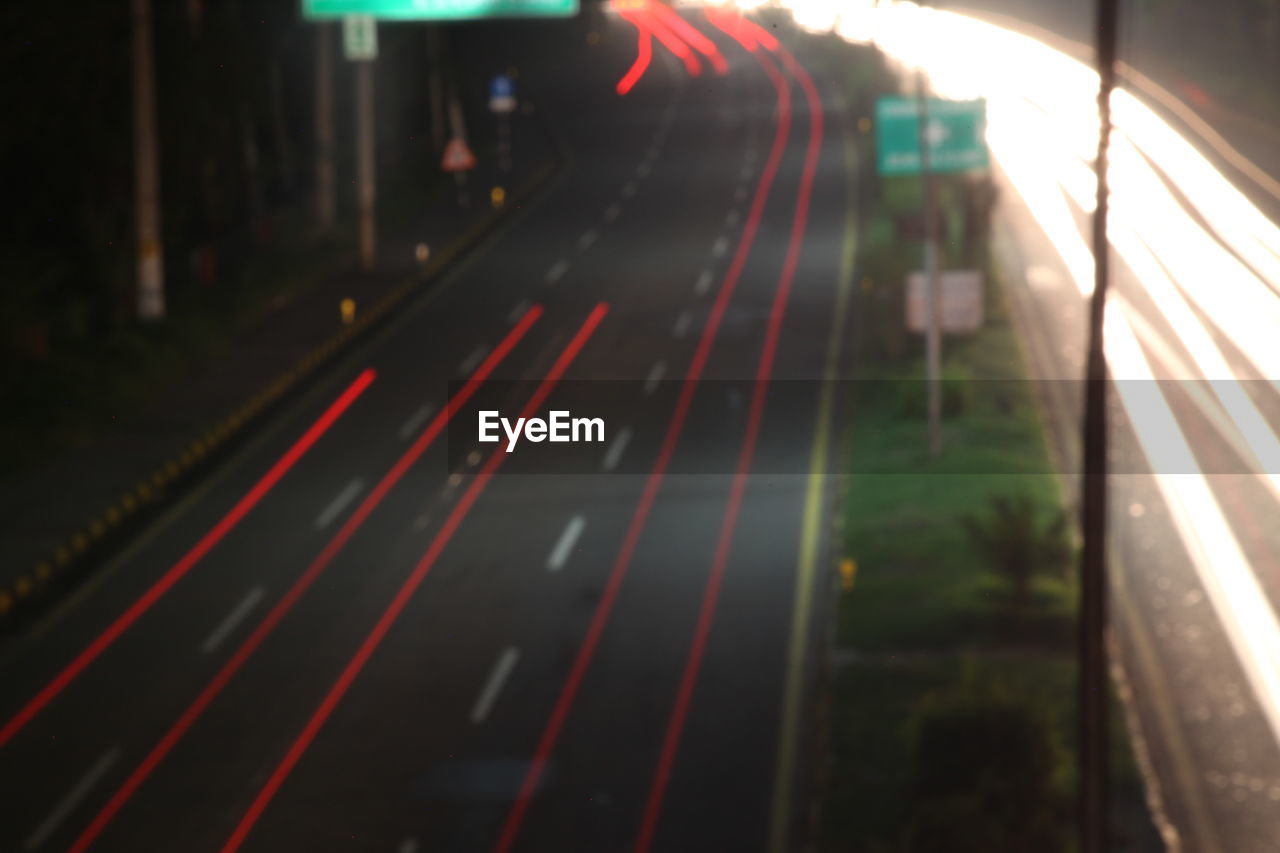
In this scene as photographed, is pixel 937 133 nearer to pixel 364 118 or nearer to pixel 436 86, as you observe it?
pixel 364 118

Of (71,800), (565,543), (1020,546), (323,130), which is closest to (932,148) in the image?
(565,543)

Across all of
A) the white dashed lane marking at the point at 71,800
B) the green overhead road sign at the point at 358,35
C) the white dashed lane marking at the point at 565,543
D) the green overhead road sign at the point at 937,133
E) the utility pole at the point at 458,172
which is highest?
the green overhead road sign at the point at 358,35

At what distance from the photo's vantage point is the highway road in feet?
62.0

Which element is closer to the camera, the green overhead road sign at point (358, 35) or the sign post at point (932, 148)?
the sign post at point (932, 148)

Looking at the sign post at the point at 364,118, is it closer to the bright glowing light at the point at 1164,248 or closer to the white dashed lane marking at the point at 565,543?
the bright glowing light at the point at 1164,248

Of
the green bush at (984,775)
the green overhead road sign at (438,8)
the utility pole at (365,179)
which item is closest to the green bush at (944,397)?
the green overhead road sign at (438,8)

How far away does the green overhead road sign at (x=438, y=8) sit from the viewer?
3859cm

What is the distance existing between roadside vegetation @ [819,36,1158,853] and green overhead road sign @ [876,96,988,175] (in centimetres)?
111

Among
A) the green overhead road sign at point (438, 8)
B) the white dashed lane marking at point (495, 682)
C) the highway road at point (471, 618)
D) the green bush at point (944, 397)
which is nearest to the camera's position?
the highway road at point (471, 618)

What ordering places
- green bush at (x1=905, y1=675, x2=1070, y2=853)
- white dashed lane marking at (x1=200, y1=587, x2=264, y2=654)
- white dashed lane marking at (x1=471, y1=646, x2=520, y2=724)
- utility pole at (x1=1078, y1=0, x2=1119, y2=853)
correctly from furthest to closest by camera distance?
1. white dashed lane marking at (x1=200, y1=587, x2=264, y2=654)
2. white dashed lane marking at (x1=471, y1=646, x2=520, y2=724)
3. green bush at (x1=905, y1=675, x2=1070, y2=853)
4. utility pole at (x1=1078, y1=0, x2=1119, y2=853)

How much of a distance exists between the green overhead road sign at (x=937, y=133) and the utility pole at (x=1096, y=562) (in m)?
18.0

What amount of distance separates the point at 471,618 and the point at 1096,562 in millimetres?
12207

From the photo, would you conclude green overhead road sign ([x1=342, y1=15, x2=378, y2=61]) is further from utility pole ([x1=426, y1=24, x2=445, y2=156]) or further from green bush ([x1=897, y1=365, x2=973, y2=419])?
utility pole ([x1=426, y1=24, x2=445, y2=156])

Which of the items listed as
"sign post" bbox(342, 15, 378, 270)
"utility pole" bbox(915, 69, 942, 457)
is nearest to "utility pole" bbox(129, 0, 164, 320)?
"sign post" bbox(342, 15, 378, 270)
